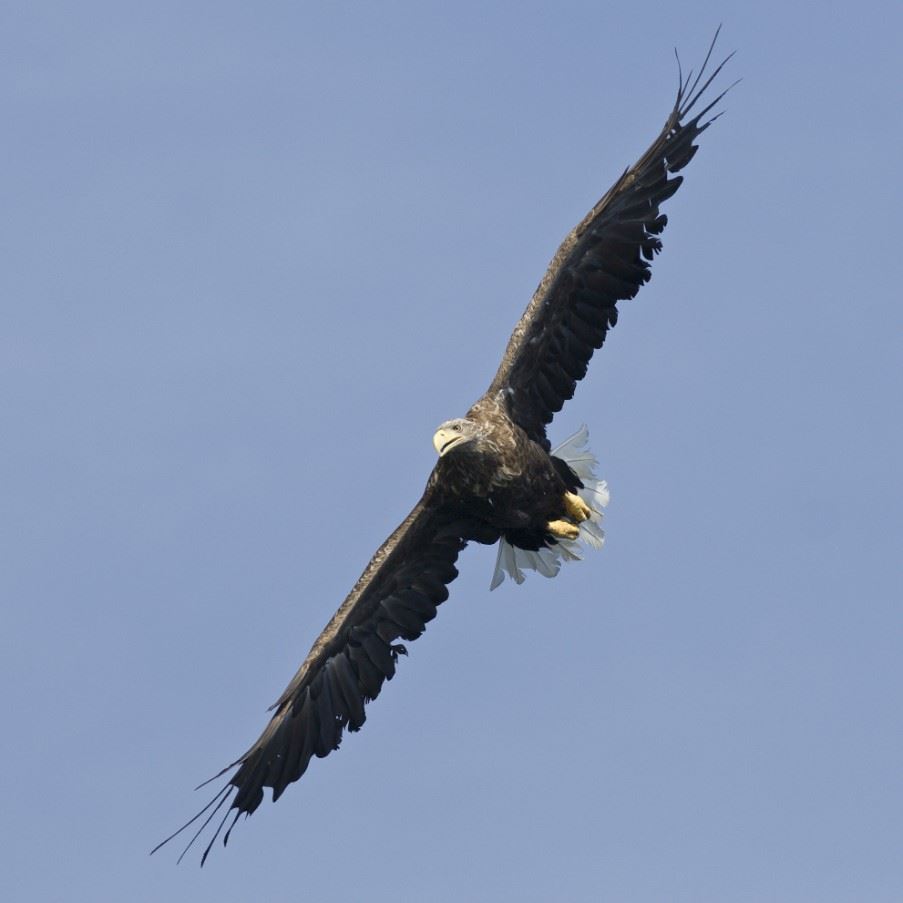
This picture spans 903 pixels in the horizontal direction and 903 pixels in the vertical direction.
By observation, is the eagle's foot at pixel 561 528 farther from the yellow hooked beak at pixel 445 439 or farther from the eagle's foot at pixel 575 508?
the yellow hooked beak at pixel 445 439

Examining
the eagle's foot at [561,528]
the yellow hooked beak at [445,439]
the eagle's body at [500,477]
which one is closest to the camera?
the yellow hooked beak at [445,439]

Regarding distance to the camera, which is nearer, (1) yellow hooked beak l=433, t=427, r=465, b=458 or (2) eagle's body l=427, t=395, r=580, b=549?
(1) yellow hooked beak l=433, t=427, r=465, b=458

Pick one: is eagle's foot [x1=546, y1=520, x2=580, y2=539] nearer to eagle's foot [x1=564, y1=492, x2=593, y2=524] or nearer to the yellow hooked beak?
eagle's foot [x1=564, y1=492, x2=593, y2=524]

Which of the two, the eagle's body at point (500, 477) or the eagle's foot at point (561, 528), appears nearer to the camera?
the eagle's body at point (500, 477)

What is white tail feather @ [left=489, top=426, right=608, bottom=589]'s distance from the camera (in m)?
21.3

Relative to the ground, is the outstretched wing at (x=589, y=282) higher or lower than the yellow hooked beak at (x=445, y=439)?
higher

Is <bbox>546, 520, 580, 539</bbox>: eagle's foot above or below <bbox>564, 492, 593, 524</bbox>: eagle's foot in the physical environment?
below

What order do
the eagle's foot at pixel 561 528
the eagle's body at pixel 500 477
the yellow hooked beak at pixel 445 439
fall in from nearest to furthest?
the yellow hooked beak at pixel 445 439
the eagle's body at pixel 500 477
the eagle's foot at pixel 561 528

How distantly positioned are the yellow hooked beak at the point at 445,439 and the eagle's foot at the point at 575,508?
3.94ft

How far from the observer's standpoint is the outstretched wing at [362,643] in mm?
20562

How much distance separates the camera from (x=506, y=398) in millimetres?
20531

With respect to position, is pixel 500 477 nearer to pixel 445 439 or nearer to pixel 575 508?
pixel 445 439

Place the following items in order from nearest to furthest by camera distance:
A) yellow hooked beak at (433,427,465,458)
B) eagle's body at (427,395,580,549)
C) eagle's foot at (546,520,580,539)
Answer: yellow hooked beak at (433,427,465,458) < eagle's body at (427,395,580,549) < eagle's foot at (546,520,580,539)

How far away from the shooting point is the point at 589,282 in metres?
20.5
